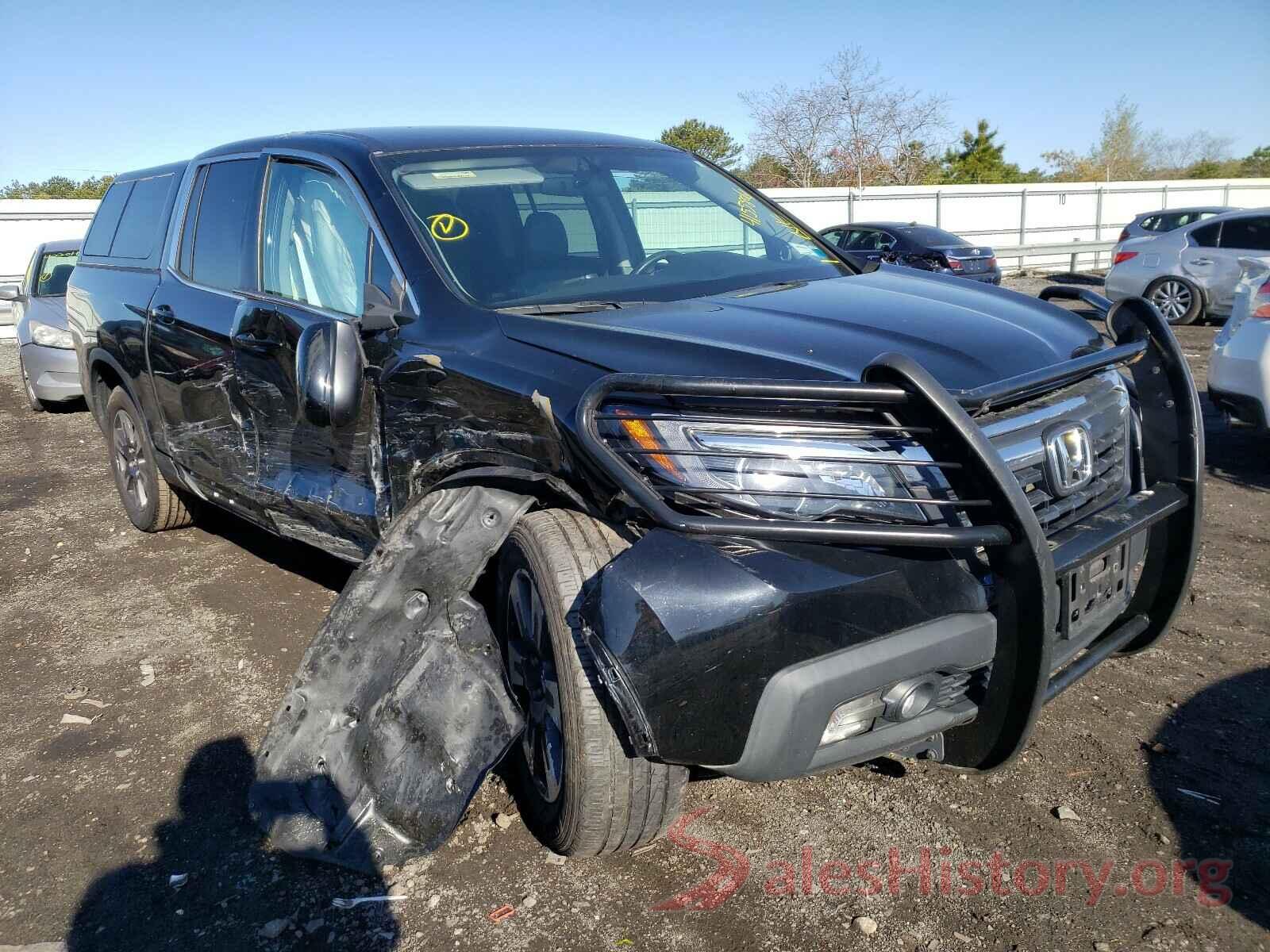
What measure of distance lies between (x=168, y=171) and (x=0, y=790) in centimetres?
312

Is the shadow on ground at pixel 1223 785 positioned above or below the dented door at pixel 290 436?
below

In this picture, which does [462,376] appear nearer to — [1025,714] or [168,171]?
[1025,714]

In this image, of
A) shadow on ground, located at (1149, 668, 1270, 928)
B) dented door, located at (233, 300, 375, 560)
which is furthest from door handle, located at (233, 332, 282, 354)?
shadow on ground, located at (1149, 668, 1270, 928)

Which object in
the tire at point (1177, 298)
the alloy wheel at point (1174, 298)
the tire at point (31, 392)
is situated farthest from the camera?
the alloy wheel at point (1174, 298)

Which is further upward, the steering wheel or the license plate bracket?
the steering wheel

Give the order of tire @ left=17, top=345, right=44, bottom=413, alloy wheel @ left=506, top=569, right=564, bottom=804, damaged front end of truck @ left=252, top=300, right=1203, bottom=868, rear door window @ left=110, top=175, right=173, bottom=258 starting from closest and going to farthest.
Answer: damaged front end of truck @ left=252, top=300, right=1203, bottom=868
alloy wheel @ left=506, top=569, right=564, bottom=804
rear door window @ left=110, top=175, right=173, bottom=258
tire @ left=17, top=345, right=44, bottom=413

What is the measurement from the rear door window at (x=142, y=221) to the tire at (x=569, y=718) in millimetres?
3323

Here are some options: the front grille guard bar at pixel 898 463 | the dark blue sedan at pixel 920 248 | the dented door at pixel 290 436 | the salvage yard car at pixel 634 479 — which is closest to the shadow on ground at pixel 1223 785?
the salvage yard car at pixel 634 479

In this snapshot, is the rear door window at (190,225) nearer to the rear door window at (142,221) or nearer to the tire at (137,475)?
the rear door window at (142,221)

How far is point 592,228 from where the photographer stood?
3422 millimetres

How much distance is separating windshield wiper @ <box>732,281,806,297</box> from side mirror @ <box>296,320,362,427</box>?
3.71 ft

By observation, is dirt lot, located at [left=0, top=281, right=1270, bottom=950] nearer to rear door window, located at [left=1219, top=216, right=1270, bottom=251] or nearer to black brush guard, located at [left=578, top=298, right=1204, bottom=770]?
black brush guard, located at [left=578, top=298, right=1204, bottom=770]

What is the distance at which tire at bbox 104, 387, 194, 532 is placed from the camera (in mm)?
5367

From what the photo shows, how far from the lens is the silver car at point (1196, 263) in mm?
12594
